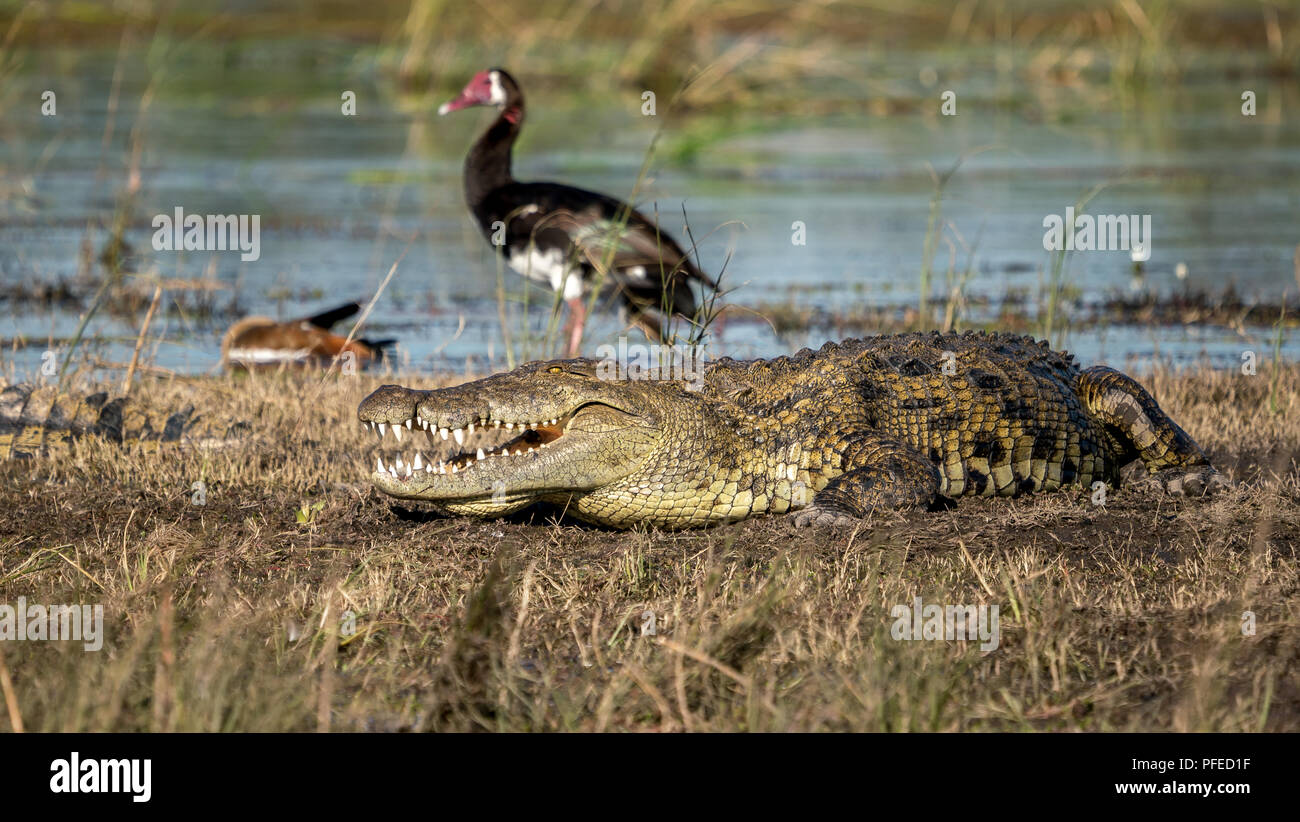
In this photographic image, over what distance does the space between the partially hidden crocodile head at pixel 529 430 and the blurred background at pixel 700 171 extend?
1004 mm

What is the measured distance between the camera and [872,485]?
5418 mm

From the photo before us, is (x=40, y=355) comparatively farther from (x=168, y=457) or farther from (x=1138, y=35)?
(x=1138, y=35)

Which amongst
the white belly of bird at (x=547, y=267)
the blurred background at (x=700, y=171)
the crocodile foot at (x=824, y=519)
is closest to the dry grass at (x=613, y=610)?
the crocodile foot at (x=824, y=519)

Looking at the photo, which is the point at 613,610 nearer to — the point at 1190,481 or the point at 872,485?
the point at 872,485

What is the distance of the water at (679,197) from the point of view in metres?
10.8

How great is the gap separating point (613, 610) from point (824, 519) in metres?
1.10

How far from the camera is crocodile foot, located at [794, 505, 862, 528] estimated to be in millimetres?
5289

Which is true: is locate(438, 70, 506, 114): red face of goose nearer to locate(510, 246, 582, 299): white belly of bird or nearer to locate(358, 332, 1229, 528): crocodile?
locate(510, 246, 582, 299): white belly of bird

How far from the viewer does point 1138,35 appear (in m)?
26.7

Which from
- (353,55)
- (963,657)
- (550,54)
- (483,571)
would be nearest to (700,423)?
(483,571)

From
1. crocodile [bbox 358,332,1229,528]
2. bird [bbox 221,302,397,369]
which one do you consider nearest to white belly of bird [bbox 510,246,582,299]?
bird [bbox 221,302,397,369]

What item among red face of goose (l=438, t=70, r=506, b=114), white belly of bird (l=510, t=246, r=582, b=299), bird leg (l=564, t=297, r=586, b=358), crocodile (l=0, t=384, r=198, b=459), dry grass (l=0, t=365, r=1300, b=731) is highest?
red face of goose (l=438, t=70, r=506, b=114)

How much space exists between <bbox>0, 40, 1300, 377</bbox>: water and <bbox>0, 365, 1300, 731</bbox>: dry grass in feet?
7.29
